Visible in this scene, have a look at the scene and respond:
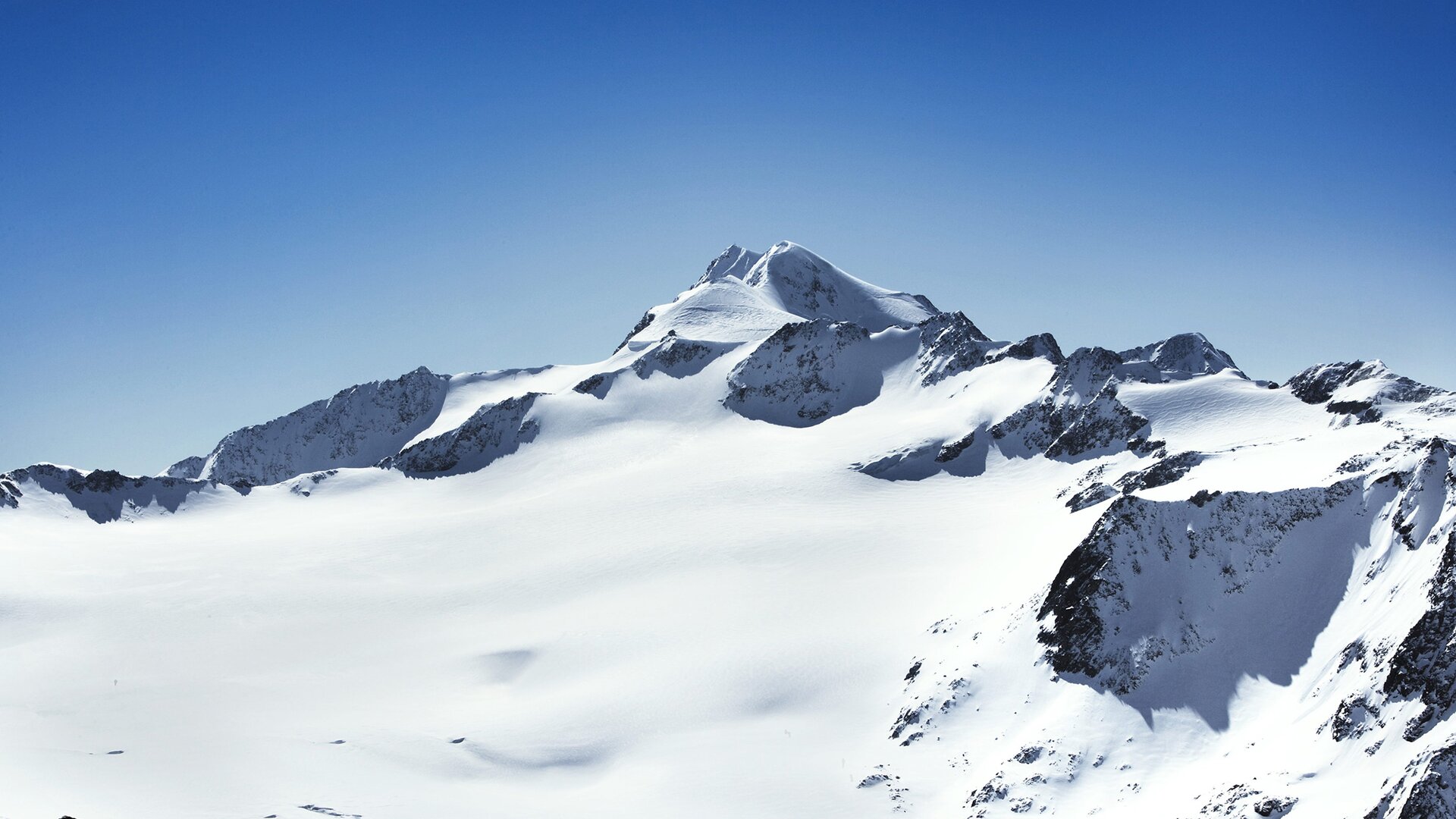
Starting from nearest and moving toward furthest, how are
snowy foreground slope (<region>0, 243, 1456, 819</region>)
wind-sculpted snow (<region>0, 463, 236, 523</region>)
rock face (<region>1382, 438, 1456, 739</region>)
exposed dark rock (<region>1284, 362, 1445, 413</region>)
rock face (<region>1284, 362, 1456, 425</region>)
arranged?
1. rock face (<region>1382, 438, 1456, 739</region>)
2. snowy foreground slope (<region>0, 243, 1456, 819</region>)
3. rock face (<region>1284, 362, 1456, 425</region>)
4. exposed dark rock (<region>1284, 362, 1445, 413</region>)
5. wind-sculpted snow (<region>0, 463, 236, 523</region>)

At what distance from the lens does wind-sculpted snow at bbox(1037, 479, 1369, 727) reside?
40500 millimetres

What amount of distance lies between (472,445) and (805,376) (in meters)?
40.4

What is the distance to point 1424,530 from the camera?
1518 inches

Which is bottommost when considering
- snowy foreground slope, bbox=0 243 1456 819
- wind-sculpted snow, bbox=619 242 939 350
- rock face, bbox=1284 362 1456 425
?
snowy foreground slope, bbox=0 243 1456 819

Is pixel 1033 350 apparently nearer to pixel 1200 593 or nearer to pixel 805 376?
pixel 805 376

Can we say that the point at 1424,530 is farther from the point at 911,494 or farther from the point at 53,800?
the point at 53,800

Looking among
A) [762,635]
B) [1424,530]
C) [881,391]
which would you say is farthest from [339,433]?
[1424,530]

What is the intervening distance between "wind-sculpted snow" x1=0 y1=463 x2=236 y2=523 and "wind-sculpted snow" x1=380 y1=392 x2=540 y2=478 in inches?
908

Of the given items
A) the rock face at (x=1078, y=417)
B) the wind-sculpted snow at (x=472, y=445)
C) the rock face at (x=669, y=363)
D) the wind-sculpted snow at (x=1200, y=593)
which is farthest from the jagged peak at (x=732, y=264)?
the wind-sculpted snow at (x=1200, y=593)

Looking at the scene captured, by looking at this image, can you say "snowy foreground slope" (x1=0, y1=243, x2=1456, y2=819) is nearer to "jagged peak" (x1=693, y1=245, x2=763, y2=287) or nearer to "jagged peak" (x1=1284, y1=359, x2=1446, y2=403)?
"jagged peak" (x1=1284, y1=359, x2=1446, y2=403)

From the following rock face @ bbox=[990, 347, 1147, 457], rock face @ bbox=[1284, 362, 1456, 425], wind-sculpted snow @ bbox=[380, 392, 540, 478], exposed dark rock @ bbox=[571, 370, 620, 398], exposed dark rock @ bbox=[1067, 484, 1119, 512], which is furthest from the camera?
exposed dark rock @ bbox=[571, 370, 620, 398]

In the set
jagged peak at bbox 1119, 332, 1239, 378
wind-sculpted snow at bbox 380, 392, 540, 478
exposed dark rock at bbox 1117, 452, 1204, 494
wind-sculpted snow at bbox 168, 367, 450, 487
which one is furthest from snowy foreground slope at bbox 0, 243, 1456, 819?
jagged peak at bbox 1119, 332, 1239, 378

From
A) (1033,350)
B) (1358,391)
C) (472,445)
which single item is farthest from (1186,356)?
(472,445)

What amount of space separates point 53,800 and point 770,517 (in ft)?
169
